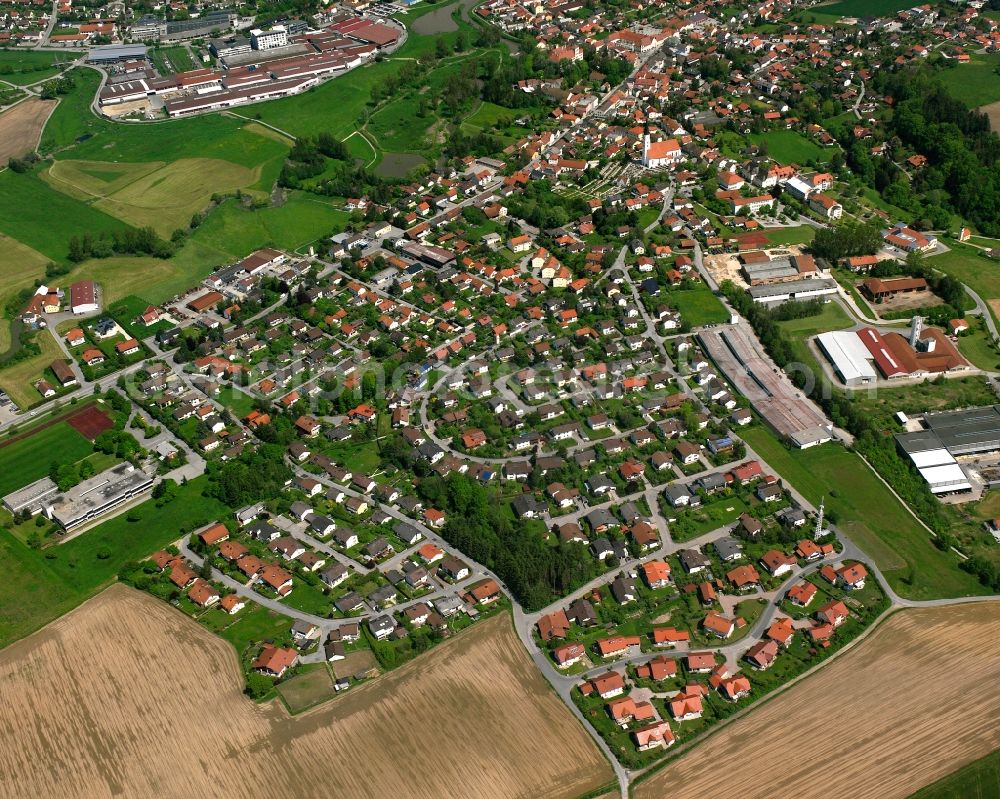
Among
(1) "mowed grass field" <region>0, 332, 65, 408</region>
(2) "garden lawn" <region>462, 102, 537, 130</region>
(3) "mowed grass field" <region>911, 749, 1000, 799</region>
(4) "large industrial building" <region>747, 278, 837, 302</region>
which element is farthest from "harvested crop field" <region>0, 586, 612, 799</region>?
(2) "garden lawn" <region>462, 102, 537, 130</region>

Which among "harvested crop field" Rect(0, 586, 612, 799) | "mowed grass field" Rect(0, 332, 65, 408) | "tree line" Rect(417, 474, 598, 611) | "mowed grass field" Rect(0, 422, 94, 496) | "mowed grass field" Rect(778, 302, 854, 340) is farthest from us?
"mowed grass field" Rect(778, 302, 854, 340)

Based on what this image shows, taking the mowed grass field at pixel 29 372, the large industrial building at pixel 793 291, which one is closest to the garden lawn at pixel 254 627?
the mowed grass field at pixel 29 372

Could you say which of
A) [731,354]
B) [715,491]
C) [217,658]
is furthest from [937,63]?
[217,658]

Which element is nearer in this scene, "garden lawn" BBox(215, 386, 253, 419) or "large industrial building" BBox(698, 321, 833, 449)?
"large industrial building" BBox(698, 321, 833, 449)

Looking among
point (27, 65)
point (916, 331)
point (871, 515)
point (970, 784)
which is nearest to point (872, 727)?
point (970, 784)

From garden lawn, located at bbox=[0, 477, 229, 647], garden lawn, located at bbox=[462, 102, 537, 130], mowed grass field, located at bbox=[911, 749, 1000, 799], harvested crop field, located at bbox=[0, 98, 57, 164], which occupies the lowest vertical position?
mowed grass field, located at bbox=[911, 749, 1000, 799]

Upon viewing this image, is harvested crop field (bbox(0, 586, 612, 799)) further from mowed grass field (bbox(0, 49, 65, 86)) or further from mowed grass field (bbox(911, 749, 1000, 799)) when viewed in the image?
mowed grass field (bbox(0, 49, 65, 86))

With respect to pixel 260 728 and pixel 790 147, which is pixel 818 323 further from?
pixel 260 728
